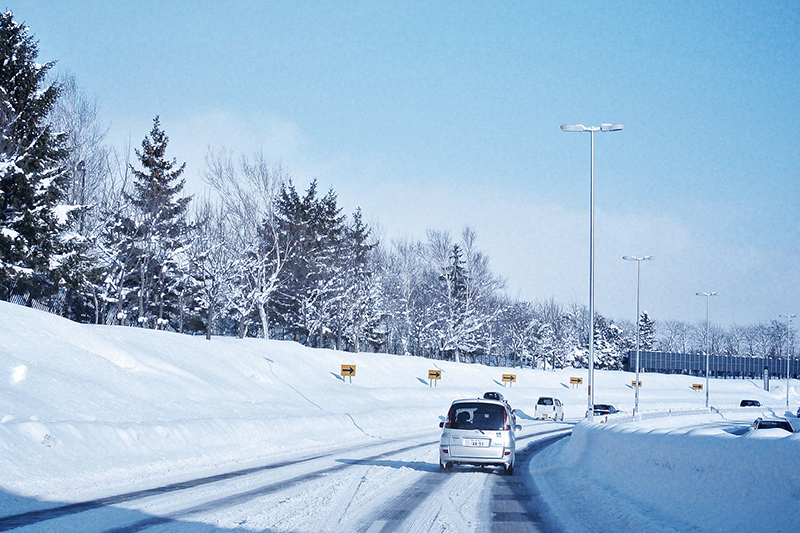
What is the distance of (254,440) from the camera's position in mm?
23812

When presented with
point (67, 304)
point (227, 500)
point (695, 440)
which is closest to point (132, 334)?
point (67, 304)

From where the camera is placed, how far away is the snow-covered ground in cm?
934

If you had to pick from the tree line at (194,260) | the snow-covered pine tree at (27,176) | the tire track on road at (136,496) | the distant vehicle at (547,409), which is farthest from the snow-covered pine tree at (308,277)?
the tire track on road at (136,496)

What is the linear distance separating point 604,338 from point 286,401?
90.6m

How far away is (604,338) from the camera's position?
119000mm

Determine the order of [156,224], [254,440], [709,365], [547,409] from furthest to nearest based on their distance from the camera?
[709,365], [547,409], [156,224], [254,440]

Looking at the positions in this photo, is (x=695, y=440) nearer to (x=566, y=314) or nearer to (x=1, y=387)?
(x=1, y=387)

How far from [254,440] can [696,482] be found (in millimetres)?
16614

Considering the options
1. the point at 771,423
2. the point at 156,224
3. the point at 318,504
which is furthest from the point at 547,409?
the point at 318,504

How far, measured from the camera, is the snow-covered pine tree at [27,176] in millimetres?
31266

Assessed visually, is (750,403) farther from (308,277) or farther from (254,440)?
(254,440)

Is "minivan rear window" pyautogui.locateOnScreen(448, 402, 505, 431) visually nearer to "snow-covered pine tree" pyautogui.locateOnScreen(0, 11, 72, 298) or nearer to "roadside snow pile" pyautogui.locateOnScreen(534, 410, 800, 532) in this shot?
"roadside snow pile" pyautogui.locateOnScreen(534, 410, 800, 532)

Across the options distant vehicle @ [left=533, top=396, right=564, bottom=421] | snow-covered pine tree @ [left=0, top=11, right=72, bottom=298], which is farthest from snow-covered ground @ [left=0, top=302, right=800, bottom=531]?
distant vehicle @ [left=533, top=396, right=564, bottom=421]

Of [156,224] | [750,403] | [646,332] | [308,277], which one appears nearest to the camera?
[156,224]
